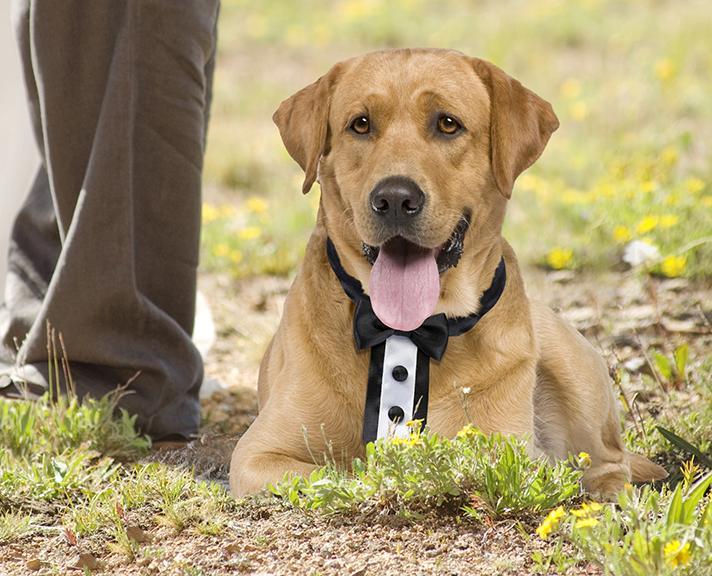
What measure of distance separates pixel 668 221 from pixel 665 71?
161 inches

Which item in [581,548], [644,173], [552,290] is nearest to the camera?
[581,548]

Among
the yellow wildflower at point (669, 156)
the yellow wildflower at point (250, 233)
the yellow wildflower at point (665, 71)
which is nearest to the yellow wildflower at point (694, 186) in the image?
the yellow wildflower at point (669, 156)

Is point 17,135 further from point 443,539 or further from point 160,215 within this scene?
point 443,539

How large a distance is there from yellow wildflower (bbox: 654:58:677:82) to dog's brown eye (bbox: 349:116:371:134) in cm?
675

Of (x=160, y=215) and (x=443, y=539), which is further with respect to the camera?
(x=160, y=215)

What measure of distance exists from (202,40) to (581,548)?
2.62 metres

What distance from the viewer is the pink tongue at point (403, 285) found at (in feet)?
11.8

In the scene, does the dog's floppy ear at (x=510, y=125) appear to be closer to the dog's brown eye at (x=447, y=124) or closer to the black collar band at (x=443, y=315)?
the dog's brown eye at (x=447, y=124)

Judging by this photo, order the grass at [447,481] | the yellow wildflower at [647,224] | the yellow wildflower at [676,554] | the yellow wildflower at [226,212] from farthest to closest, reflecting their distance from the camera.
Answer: the yellow wildflower at [226,212] → the yellow wildflower at [647,224] → the grass at [447,481] → the yellow wildflower at [676,554]

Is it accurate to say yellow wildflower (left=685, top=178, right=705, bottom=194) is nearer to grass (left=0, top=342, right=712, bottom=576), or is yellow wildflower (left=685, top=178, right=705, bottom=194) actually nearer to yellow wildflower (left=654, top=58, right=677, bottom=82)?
grass (left=0, top=342, right=712, bottom=576)

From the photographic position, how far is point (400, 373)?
3.68 meters

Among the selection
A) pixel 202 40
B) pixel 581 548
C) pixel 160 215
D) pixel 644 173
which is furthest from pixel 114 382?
pixel 644 173

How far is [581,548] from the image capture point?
112 inches

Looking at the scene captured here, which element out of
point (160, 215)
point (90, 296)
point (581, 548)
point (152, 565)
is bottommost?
point (152, 565)
